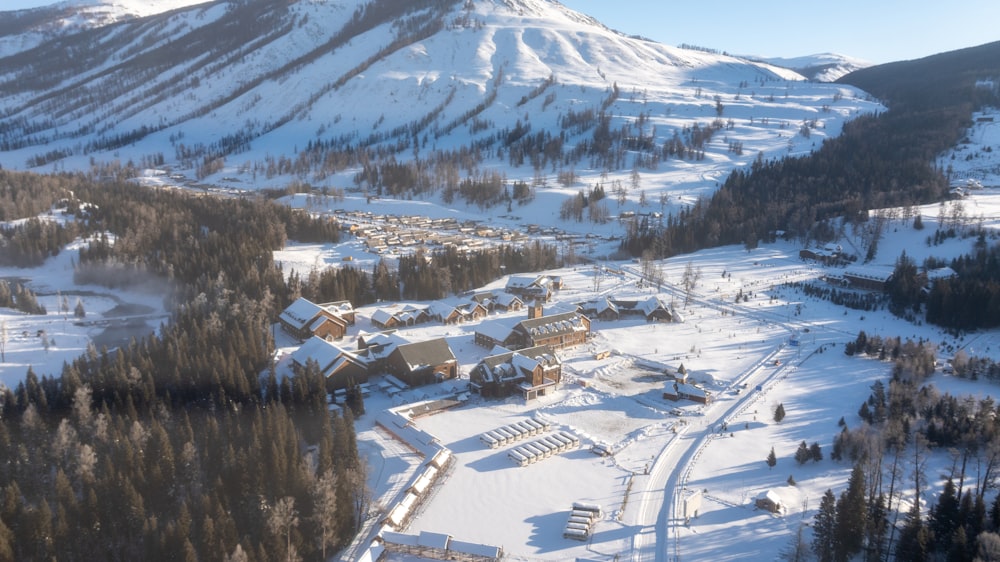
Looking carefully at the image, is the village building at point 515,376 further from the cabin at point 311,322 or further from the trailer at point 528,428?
the cabin at point 311,322

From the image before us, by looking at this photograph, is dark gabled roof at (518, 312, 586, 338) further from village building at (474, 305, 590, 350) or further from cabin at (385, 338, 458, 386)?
cabin at (385, 338, 458, 386)

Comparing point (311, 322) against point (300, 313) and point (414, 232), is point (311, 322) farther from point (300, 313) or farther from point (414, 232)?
point (414, 232)

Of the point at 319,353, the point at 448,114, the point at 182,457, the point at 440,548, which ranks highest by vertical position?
the point at 448,114

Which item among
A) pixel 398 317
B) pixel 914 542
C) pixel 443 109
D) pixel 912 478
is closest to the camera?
pixel 914 542

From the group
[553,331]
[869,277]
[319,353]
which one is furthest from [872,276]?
[319,353]

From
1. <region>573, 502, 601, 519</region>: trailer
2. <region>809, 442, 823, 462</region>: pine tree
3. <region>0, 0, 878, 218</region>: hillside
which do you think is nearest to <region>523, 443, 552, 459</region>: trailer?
<region>573, 502, 601, 519</region>: trailer

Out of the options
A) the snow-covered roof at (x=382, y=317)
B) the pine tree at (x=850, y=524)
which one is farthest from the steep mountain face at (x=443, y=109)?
the pine tree at (x=850, y=524)
